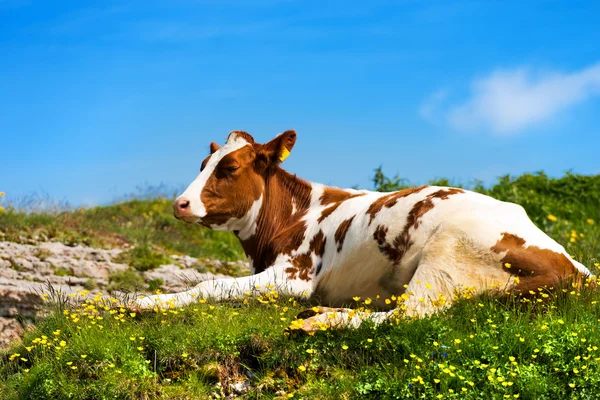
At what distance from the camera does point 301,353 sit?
7.55m

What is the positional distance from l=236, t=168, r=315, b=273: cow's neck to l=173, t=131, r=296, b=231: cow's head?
0.14 meters

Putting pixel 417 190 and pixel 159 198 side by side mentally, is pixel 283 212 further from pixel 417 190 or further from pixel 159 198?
pixel 159 198

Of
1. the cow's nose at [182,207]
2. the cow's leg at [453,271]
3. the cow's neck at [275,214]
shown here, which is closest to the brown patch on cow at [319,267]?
the cow's neck at [275,214]

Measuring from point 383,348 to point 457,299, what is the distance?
45.0 inches

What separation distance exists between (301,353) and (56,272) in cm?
869

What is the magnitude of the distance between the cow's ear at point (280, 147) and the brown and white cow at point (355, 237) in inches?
0.5

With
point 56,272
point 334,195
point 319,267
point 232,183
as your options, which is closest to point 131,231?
point 56,272

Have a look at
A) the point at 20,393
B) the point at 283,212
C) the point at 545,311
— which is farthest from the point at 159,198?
the point at 545,311

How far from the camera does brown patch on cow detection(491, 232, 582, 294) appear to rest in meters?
8.16

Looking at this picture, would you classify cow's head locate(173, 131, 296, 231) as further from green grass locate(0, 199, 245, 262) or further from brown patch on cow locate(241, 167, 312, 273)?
green grass locate(0, 199, 245, 262)

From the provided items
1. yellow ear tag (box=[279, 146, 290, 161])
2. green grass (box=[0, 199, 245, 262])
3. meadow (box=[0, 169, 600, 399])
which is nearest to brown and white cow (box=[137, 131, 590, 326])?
yellow ear tag (box=[279, 146, 290, 161])

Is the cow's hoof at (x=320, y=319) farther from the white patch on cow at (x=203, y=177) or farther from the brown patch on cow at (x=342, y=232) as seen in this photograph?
the white patch on cow at (x=203, y=177)

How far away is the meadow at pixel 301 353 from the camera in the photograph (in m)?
6.91

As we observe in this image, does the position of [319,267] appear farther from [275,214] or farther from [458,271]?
[458,271]
